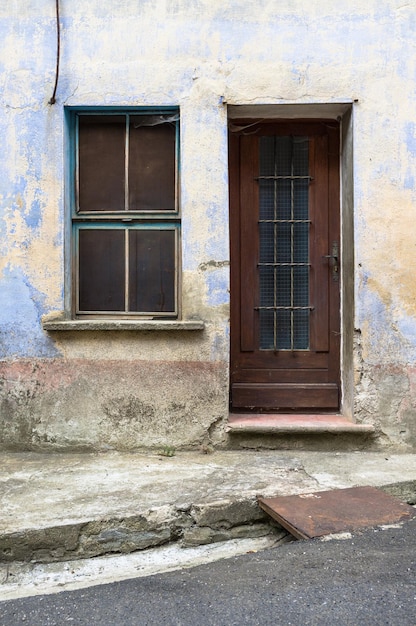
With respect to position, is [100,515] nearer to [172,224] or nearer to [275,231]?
[172,224]

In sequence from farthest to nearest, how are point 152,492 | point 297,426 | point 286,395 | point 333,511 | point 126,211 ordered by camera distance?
1. point 286,395
2. point 126,211
3. point 297,426
4. point 152,492
5. point 333,511

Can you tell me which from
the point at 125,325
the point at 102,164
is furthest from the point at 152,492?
the point at 102,164

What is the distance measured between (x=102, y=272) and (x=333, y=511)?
2582 millimetres

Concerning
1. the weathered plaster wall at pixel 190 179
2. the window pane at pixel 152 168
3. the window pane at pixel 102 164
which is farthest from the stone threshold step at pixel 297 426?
the window pane at pixel 102 164

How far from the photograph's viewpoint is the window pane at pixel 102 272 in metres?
4.52

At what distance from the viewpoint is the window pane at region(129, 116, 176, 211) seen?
14.8 ft

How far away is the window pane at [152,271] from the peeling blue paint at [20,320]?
73 centimetres

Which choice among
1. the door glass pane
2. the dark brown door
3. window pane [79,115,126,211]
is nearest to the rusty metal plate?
the dark brown door

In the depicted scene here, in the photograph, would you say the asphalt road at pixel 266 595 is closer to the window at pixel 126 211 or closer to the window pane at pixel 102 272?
the window at pixel 126 211

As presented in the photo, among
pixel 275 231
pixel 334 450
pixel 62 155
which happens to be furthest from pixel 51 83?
pixel 334 450

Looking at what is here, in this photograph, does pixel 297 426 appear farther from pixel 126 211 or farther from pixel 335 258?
pixel 126 211

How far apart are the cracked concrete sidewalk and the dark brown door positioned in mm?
792

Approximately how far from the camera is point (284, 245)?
183 inches

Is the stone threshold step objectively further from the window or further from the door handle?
the door handle
